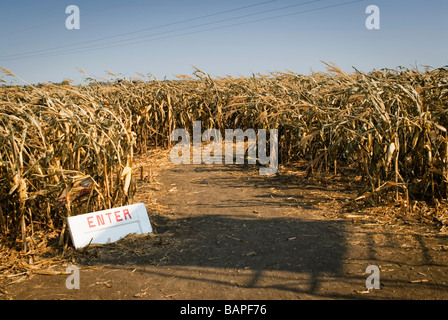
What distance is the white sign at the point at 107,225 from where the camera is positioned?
3.24 metres

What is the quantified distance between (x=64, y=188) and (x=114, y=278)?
0.98 meters

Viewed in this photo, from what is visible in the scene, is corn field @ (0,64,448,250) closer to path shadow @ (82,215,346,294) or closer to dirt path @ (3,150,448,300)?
dirt path @ (3,150,448,300)

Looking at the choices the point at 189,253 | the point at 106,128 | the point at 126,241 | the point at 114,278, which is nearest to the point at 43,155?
the point at 106,128

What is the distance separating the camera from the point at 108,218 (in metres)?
3.46

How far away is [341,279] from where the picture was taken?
2668mm

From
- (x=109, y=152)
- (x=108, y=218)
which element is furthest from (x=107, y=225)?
(x=109, y=152)

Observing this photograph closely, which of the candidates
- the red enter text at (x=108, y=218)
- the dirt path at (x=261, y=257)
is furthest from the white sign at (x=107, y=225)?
the dirt path at (x=261, y=257)

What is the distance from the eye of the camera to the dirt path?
8.48 feet

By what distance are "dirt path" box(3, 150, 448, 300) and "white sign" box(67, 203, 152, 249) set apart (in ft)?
0.37

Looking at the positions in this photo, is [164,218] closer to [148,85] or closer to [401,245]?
[401,245]

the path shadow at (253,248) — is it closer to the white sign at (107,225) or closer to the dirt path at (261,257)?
the dirt path at (261,257)

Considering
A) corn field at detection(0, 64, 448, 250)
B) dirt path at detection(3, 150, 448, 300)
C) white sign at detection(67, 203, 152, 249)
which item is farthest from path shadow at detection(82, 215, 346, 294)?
corn field at detection(0, 64, 448, 250)

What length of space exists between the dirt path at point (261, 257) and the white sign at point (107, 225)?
0.11m

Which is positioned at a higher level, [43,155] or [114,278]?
[43,155]
